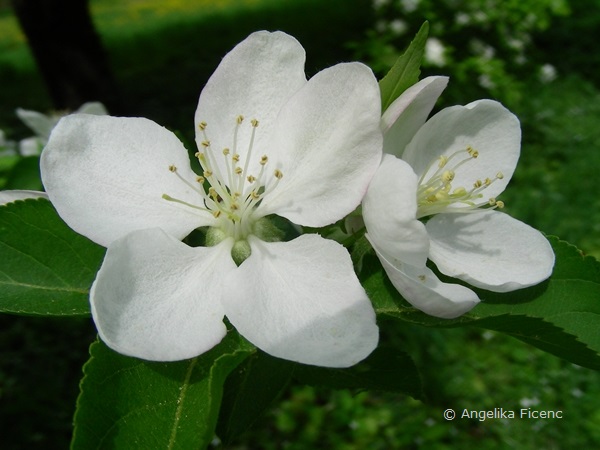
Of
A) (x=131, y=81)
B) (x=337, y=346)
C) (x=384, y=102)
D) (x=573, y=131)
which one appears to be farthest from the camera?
(x=131, y=81)

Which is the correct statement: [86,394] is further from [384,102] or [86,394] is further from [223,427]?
[384,102]

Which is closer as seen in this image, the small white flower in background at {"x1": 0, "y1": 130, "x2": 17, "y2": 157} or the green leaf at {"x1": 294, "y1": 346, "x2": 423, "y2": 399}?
the green leaf at {"x1": 294, "y1": 346, "x2": 423, "y2": 399}

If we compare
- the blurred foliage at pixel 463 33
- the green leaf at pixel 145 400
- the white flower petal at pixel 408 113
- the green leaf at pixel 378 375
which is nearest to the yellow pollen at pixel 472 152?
the white flower petal at pixel 408 113

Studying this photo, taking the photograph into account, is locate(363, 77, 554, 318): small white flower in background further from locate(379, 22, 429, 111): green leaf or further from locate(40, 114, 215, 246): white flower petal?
locate(40, 114, 215, 246): white flower petal

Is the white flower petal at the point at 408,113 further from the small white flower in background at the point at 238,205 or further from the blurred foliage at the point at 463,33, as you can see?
the blurred foliage at the point at 463,33

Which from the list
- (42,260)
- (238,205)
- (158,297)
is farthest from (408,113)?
(42,260)

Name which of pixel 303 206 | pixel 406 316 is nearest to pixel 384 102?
pixel 303 206

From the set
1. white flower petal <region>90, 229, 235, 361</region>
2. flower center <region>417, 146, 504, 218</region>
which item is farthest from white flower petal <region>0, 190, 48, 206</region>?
flower center <region>417, 146, 504, 218</region>
